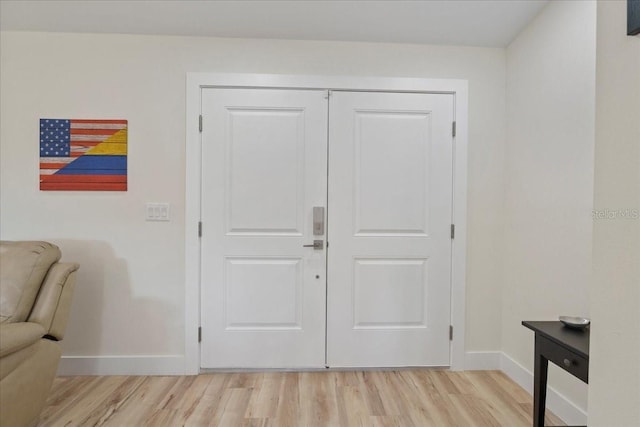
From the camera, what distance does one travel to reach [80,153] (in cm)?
249

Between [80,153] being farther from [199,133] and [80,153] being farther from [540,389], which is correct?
[540,389]

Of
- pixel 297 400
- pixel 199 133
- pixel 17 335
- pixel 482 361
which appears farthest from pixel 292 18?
pixel 482 361

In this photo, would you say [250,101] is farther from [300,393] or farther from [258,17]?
[300,393]

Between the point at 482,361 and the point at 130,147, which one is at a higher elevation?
the point at 130,147

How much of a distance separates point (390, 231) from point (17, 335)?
83.7 inches

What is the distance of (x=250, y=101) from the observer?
100 inches

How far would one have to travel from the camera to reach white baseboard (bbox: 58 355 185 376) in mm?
2502

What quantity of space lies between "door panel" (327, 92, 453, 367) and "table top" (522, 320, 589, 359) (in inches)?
37.5

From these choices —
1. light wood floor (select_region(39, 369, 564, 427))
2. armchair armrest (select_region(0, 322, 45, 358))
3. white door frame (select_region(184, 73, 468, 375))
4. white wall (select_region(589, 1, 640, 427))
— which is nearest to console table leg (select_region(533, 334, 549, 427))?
light wood floor (select_region(39, 369, 564, 427))

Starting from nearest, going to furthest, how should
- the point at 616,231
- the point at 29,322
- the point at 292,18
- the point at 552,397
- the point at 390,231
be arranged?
the point at 616,231 → the point at 29,322 → the point at 552,397 → the point at 292,18 → the point at 390,231

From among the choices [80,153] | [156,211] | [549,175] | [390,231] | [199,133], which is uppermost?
[199,133]

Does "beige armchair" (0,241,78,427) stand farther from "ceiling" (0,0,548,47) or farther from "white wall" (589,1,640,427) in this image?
"white wall" (589,1,640,427)

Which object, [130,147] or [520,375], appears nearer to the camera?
[520,375]

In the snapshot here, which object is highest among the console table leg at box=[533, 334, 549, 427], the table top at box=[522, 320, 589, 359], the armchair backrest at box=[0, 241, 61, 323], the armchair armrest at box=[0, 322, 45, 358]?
the armchair backrest at box=[0, 241, 61, 323]
